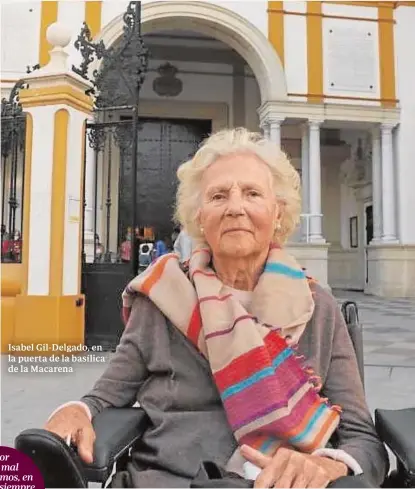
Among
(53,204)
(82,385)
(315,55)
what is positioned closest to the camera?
(82,385)

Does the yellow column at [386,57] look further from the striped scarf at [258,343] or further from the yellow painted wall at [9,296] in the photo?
the striped scarf at [258,343]

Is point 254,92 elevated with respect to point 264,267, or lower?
elevated

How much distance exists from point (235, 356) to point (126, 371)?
350mm

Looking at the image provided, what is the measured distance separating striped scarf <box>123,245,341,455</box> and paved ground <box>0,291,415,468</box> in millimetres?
1506

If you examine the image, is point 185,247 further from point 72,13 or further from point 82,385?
point 72,13

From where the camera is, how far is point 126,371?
145 centimetres

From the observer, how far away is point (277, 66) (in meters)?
10.8

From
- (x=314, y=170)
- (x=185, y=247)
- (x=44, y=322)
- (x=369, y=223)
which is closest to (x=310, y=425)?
(x=44, y=322)

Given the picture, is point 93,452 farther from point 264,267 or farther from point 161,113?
point 161,113

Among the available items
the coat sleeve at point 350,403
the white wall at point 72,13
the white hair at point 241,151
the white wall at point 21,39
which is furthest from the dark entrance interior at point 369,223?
the coat sleeve at point 350,403

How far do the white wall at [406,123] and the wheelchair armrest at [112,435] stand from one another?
420 inches

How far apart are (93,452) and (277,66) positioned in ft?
34.7

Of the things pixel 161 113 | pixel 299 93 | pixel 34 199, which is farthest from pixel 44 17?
pixel 34 199

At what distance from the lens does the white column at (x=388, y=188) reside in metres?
11.3
